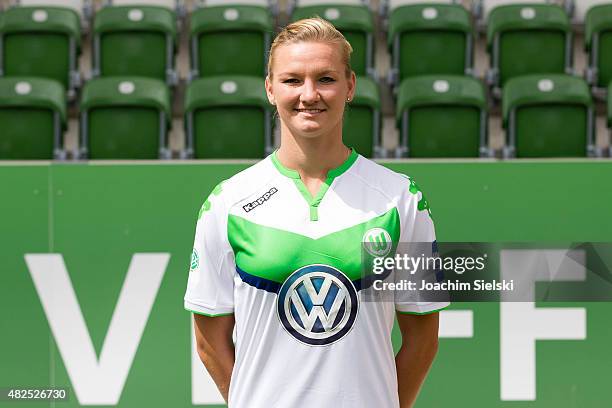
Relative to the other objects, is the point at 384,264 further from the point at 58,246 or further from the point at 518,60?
the point at 518,60

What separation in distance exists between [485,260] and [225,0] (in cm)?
455

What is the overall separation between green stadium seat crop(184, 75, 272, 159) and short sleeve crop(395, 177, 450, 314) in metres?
3.93

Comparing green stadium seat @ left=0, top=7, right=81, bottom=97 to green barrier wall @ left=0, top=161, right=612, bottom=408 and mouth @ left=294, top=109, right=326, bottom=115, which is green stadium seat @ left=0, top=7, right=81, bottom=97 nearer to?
green barrier wall @ left=0, top=161, right=612, bottom=408

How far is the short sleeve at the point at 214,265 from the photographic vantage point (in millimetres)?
1823

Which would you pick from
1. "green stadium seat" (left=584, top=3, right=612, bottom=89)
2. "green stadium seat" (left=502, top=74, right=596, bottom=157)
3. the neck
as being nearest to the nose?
the neck

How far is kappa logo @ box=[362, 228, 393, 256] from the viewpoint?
175 centimetres

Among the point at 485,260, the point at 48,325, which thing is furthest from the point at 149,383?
the point at 485,260

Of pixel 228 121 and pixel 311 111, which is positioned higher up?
pixel 228 121

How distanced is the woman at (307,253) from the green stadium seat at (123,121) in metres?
4.01

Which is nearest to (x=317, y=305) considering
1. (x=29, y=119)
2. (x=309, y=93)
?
(x=309, y=93)

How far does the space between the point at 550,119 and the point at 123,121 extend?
8.60 ft

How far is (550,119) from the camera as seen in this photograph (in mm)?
5898

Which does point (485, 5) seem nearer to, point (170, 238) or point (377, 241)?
point (170, 238)

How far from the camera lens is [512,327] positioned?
11.4 feet
